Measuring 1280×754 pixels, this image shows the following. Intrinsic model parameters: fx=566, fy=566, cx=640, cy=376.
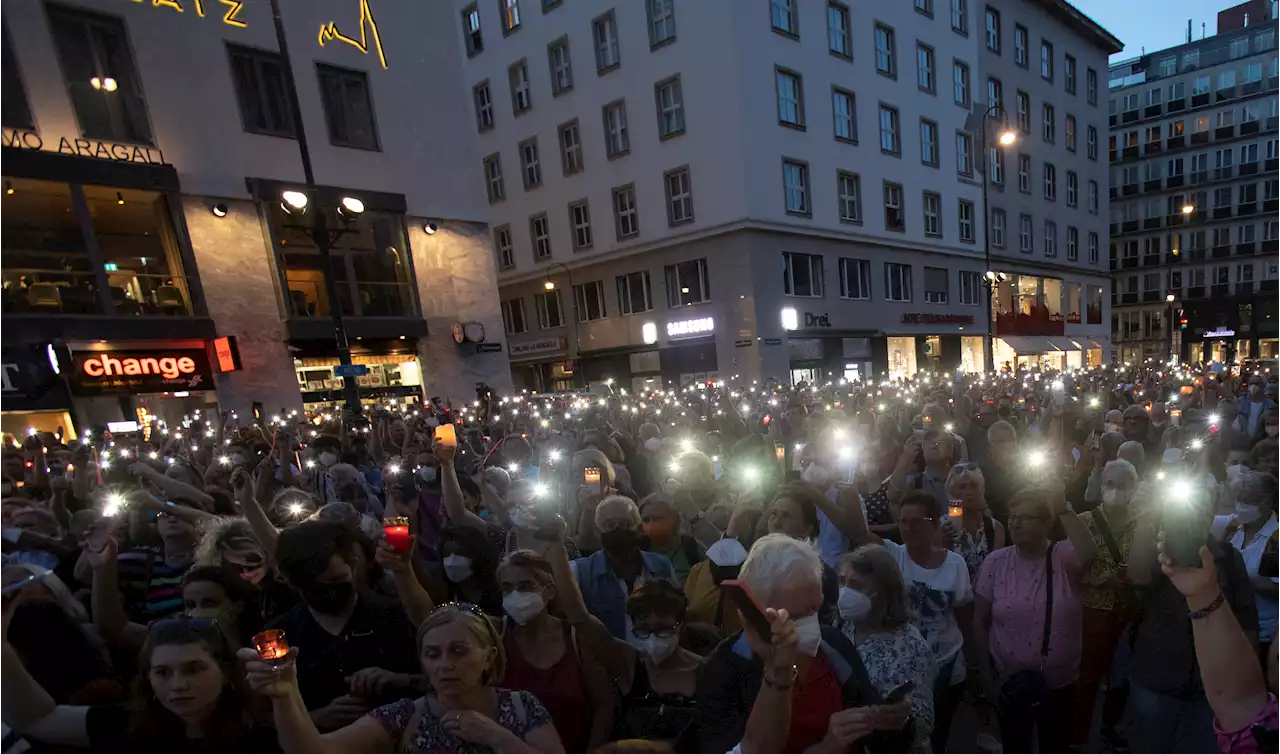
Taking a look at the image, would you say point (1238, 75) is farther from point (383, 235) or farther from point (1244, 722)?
point (1244, 722)

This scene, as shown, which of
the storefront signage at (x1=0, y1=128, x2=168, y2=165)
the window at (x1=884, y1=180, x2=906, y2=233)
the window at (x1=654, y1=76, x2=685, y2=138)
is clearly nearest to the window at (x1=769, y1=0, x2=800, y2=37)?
the window at (x1=654, y1=76, x2=685, y2=138)

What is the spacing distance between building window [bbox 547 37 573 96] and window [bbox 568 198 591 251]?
5.11 metres

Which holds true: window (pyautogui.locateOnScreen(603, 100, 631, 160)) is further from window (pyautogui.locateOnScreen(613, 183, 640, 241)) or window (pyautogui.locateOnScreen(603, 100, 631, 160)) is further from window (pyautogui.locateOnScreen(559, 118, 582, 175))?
window (pyautogui.locateOnScreen(559, 118, 582, 175))

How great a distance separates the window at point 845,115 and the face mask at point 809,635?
85.2ft

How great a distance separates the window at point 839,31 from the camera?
23.8m

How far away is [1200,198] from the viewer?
44094 millimetres

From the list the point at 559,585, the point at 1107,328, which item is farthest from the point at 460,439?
the point at 1107,328

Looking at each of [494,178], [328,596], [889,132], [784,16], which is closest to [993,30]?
[889,132]

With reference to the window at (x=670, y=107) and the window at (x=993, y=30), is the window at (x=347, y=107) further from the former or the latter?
the window at (x=993, y=30)

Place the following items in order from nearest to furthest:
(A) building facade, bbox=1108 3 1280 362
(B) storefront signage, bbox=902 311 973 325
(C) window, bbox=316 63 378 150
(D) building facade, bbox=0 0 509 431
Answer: (D) building facade, bbox=0 0 509 431
(C) window, bbox=316 63 378 150
(B) storefront signage, bbox=902 311 973 325
(A) building facade, bbox=1108 3 1280 362

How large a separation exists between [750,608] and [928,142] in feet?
105

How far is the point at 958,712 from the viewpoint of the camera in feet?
13.1

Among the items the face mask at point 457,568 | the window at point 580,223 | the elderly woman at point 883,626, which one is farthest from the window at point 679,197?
the elderly woman at point 883,626

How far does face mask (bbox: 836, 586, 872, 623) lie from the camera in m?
2.48
